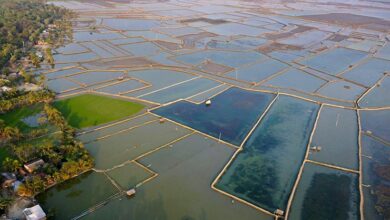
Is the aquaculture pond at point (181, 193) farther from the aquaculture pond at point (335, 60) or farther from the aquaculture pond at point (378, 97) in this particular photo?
the aquaculture pond at point (335, 60)

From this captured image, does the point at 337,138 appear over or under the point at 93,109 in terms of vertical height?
over

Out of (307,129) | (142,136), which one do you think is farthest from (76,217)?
(307,129)

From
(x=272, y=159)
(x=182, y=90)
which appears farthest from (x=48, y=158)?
(x=182, y=90)

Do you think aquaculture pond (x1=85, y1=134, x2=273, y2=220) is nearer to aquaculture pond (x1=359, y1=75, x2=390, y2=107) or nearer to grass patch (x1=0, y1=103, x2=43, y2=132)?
grass patch (x1=0, y1=103, x2=43, y2=132)

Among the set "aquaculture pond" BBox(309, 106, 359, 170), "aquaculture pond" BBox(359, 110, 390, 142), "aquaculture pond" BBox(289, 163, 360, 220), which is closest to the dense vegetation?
"aquaculture pond" BBox(289, 163, 360, 220)

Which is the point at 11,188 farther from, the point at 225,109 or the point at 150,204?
the point at 225,109

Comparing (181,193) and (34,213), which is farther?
A: (181,193)

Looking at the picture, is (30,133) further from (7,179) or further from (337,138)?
(337,138)
